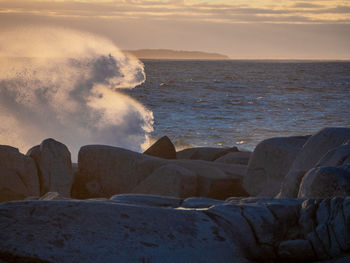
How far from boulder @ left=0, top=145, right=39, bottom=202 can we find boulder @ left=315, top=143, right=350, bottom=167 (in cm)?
326

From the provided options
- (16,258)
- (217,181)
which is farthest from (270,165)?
(16,258)

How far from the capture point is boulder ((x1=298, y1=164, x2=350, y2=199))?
11.1 ft

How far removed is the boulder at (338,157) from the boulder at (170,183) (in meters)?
1.78

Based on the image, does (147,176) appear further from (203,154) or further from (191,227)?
(191,227)

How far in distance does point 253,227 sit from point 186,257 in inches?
19.3

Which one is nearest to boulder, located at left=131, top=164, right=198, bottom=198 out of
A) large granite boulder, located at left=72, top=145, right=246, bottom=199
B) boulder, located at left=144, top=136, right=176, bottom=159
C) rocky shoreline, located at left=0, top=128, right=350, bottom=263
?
large granite boulder, located at left=72, top=145, right=246, bottom=199

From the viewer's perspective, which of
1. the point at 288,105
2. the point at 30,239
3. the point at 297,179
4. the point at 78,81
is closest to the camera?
the point at 30,239

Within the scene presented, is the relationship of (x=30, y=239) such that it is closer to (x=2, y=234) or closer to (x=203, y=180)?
(x=2, y=234)

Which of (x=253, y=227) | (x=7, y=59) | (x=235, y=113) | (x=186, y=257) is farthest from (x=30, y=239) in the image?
(x=235, y=113)

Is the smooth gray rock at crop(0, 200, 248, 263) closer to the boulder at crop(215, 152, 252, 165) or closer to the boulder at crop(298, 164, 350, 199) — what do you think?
the boulder at crop(298, 164, 350, 199)

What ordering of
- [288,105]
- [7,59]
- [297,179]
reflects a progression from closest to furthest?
[297,179] < [7,59] < [288,105]

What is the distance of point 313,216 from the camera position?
305cm

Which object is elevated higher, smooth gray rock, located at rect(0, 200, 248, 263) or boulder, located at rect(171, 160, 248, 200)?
smooth gray rock, located at rect(0, 200, 248, 263)

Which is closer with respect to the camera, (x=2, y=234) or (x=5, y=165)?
(x=2, y=234)
